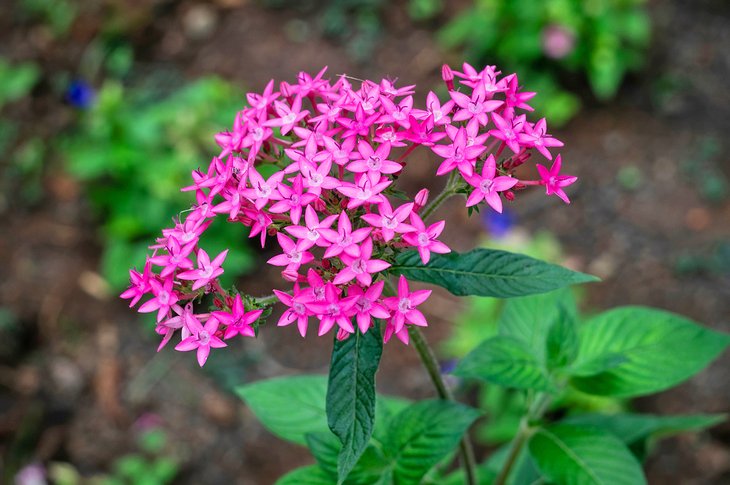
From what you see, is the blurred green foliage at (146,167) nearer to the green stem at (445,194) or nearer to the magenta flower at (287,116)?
the magenta flower at (287,116)

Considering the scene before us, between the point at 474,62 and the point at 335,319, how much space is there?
342 cm

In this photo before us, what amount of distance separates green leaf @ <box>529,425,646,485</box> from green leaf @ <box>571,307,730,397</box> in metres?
0.12

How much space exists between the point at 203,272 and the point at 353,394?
337 millimetres

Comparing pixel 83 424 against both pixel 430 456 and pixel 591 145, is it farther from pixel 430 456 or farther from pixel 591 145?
pixel 591 145

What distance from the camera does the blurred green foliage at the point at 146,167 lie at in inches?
137

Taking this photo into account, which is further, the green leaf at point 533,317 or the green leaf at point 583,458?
the green leaf at point 533,317

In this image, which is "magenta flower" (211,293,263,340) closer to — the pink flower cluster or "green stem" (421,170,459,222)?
the pink flower cluster

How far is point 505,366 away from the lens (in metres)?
1.56

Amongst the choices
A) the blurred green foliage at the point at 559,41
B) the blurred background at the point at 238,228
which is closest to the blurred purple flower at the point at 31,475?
the blurred background at the point at 238,228

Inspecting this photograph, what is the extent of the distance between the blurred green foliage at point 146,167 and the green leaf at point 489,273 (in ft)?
7.34

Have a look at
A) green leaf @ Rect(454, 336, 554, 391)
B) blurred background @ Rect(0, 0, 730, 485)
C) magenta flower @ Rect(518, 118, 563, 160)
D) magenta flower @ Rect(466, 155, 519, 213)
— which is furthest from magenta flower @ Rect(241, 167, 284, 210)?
blurred background @ Rect(0, 0, 730, 485)

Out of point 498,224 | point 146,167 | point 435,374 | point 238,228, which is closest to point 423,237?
point 435,374

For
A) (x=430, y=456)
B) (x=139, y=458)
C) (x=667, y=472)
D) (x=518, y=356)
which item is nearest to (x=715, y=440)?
(x=667, y=472)

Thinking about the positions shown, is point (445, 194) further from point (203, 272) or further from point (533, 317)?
point (533, 317)
